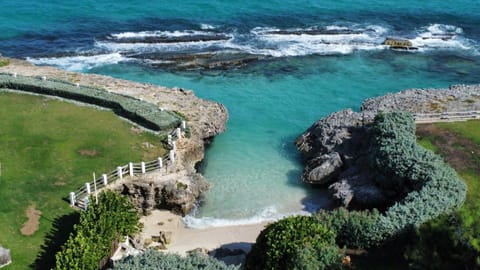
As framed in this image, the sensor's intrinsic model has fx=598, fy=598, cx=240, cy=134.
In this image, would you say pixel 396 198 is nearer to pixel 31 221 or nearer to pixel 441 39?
pixel 31 221

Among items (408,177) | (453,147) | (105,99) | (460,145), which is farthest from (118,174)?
(460,145)

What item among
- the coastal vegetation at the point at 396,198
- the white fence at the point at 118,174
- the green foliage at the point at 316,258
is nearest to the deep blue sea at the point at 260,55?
the white fence at the point at 118,174

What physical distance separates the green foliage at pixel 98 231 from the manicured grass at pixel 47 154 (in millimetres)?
3309

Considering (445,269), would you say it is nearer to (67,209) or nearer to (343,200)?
(343,200)

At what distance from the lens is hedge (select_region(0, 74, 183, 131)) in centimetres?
5045

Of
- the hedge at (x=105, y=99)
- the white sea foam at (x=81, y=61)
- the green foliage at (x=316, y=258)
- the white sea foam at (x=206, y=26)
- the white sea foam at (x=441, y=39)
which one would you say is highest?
the white sea foam at (x=441, y=39)

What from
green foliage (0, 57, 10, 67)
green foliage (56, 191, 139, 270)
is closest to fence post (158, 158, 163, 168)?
green foliage (56, 191, 139, 270)

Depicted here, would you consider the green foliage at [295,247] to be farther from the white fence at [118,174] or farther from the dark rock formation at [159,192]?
the white fence at [118,174]

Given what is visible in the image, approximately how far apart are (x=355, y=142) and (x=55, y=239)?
82.5 feet

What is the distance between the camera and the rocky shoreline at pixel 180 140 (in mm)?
43438

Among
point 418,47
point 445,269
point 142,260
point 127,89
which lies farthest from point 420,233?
point 418,47

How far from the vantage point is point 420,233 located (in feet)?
91.8

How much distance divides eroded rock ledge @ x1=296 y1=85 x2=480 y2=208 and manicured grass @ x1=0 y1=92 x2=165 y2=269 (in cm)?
1304

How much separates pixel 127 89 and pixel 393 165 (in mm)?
27553
